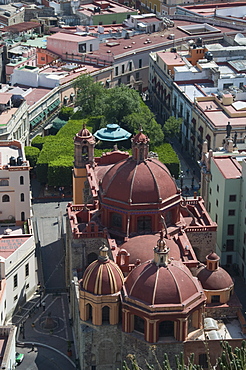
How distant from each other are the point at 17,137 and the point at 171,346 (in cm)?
7290

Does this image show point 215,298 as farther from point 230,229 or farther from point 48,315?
point 230,229

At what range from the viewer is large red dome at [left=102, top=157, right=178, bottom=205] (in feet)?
345

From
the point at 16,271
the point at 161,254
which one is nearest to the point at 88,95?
the point at 16,271

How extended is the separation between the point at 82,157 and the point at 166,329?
40.5 meters

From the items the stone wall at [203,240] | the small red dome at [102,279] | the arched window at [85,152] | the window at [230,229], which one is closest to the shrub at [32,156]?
the arched window at [85,152]

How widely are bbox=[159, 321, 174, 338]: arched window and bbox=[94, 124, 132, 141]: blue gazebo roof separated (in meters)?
70.9

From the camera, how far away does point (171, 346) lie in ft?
306

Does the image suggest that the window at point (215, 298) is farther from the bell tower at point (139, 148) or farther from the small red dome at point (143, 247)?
the bell tower at point (139, 148)

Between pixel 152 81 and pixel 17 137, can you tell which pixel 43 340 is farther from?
pixel 152 81

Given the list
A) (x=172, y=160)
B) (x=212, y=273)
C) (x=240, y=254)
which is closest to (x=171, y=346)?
(x=212, y=273)

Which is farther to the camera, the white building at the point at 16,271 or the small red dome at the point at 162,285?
the white building at the point at 16,271

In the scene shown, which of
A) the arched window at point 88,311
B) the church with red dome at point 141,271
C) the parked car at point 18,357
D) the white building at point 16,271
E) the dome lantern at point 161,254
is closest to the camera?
the church with red dome at point 141,271

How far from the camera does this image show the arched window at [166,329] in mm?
93119

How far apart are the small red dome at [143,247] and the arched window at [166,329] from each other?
9.83m
